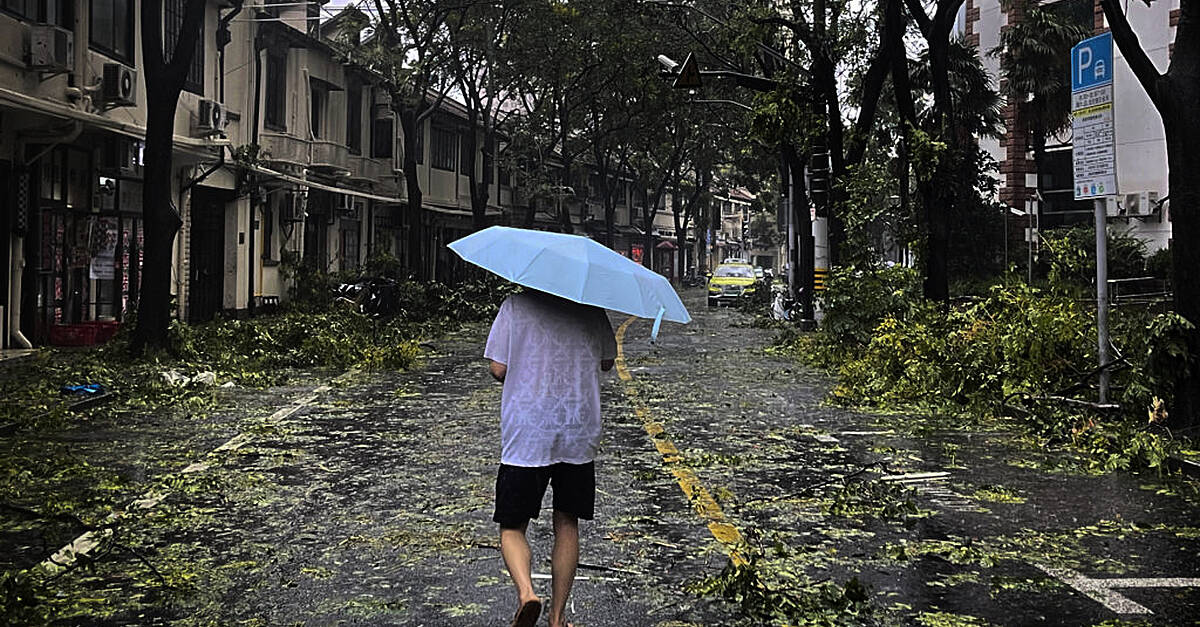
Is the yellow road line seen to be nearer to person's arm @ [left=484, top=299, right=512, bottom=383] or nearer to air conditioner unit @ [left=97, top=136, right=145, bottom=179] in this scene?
person's arm @ [left=484, top=299, right=512, bottom=383]

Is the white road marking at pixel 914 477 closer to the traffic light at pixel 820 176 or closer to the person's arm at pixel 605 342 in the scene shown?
the person's arm at pixel 605 342

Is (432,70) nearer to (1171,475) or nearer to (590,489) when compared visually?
(1171,475)

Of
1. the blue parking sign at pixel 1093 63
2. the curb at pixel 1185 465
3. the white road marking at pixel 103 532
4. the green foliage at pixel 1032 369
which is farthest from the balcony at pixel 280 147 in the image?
the curb at pixel 1185 465

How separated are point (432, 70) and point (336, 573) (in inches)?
1087

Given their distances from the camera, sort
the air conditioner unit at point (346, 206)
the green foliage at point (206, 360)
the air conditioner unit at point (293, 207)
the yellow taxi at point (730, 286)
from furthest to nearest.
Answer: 1. the yellow taxi at point (730, 286)
2. the air conditioner unit at point (346, 206)
3. the air conditioner unit at point (293, 207)
4. the green foliage at point (206, 360)

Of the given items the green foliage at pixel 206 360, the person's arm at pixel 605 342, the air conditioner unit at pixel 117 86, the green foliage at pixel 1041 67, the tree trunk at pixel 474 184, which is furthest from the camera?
the green foliage at pixel 1041 67

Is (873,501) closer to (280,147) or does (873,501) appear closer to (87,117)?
(87,117)

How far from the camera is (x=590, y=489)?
542 centimetres

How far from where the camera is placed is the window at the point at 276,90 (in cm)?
3167

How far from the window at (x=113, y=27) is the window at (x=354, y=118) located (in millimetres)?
14907

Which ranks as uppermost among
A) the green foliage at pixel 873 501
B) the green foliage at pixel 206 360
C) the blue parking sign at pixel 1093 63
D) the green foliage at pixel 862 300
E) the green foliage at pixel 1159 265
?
the blue parking sign at pixel 1093 63

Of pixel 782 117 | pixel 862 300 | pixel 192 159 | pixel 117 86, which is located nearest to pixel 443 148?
pixel 192 159

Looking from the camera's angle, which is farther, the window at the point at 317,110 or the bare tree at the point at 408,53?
the window at the point at 317,110

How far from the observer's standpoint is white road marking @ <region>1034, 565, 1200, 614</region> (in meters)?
5.87
